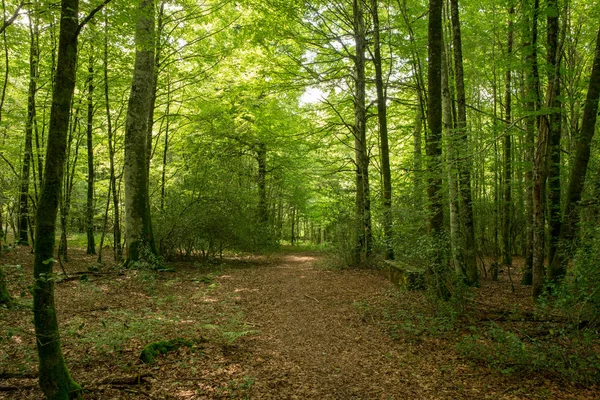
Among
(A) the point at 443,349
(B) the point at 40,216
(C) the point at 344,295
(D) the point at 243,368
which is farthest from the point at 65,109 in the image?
(C) the point at 344,295

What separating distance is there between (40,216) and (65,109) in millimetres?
954

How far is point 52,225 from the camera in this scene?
299cm

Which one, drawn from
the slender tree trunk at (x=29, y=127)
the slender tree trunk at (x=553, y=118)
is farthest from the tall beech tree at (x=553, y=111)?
the slender tree trunk at (x=29, y=127)

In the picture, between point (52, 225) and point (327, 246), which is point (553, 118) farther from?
point (52, 225)

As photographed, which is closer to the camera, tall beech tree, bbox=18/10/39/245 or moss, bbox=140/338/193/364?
moss, bbox=140/338/193/364

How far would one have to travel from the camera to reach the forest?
3871mm

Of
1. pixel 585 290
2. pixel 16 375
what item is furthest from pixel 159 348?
pixel 585 290

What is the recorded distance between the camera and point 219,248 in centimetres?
1240

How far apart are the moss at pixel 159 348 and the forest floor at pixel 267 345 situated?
5 centimetres

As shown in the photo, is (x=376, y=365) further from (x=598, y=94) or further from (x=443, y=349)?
(x=598, y=94)

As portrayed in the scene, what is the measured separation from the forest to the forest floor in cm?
3

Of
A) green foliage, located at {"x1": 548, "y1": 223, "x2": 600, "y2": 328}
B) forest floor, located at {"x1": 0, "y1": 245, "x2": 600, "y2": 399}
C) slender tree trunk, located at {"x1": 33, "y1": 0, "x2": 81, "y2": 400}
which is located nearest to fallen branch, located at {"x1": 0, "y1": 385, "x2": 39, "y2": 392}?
forest floor, located at {"x1": 0, "y1": 245, "x2": 600, "y2": 399}

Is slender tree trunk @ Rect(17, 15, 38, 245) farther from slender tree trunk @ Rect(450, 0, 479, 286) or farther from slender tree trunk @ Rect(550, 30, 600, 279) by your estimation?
slender tree trunk @ Rect(550, 30, 600, 279)

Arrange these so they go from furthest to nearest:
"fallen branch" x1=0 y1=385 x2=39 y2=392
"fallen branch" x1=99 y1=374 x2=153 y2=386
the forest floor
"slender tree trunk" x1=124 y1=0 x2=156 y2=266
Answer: "slender tree trunk" x1=124 y1=0 x2=156 y2=266
the forest floor
"fallen branch" x1=99 y1=374 x2=153 y2=386
"fallen branch" x1=0 y1=385 x2=39 y2=392
